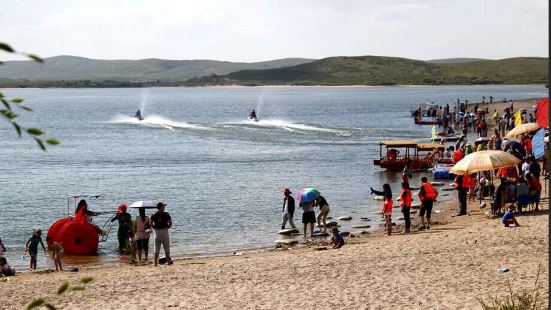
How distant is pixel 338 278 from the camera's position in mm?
16109

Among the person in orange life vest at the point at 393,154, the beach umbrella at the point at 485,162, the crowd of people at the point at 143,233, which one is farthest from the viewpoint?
the person in orange life vest at the point at 393,154

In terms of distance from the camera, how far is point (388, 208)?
75.6 ft

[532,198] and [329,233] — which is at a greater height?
[532,198]

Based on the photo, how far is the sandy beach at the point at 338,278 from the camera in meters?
14.3

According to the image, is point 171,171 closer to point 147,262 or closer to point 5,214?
point 5,214

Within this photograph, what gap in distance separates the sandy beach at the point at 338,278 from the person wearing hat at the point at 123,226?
1.44 metres

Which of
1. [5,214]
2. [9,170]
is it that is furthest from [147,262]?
[9,170]

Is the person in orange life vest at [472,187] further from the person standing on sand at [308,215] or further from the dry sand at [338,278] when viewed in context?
the dry sand at [338,278]

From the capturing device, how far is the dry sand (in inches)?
563

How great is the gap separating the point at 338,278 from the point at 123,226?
846 cm

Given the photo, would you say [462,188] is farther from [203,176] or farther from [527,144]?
[203,176]

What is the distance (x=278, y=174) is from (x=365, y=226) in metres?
16.6

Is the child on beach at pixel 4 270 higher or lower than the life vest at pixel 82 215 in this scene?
lower

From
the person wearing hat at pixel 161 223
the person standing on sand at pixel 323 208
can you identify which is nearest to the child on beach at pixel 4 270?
the person wearing hat at pixel 161 223
